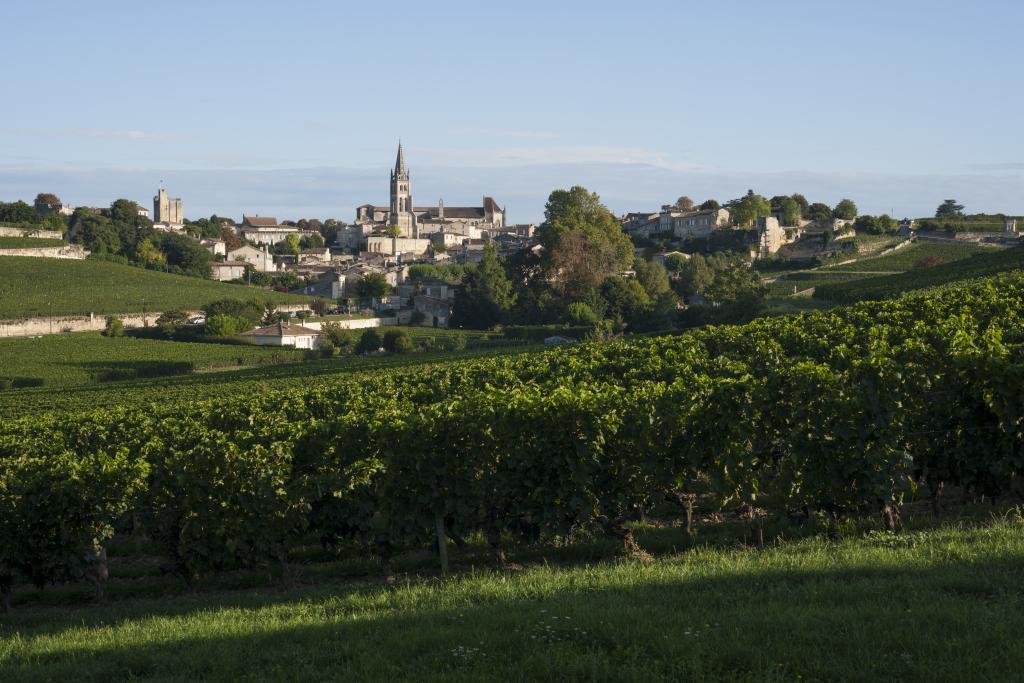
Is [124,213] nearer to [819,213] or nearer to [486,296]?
[486,296]

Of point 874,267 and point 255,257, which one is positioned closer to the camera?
point 874,267

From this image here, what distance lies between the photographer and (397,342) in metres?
77.2

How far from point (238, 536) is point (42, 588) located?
11.4 feet

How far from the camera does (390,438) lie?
45.4ft

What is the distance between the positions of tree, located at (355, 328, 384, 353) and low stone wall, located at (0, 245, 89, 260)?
57.1 m

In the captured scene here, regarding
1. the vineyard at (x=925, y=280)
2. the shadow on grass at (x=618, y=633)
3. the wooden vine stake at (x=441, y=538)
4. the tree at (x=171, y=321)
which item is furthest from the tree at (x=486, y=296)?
the shadow on grass at (x=618, y=633)

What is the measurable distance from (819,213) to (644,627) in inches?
5835

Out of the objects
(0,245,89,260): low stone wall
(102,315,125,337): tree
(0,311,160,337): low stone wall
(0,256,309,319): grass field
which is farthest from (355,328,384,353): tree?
(0,245,89,260): low stone wall


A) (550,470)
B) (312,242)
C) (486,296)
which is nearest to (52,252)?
(486,296)

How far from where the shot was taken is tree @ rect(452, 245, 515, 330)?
89562mm

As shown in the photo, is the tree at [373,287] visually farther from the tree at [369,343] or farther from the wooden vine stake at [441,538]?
the wooden vine stake at [441,538]

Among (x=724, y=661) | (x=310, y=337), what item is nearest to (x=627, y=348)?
(x=724, y=661)

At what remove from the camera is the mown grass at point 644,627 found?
7.18 m

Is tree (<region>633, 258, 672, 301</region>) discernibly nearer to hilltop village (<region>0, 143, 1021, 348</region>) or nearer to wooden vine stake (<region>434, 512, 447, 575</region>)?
hilltop village (<region>0, 143, 1021, 348</region>)
